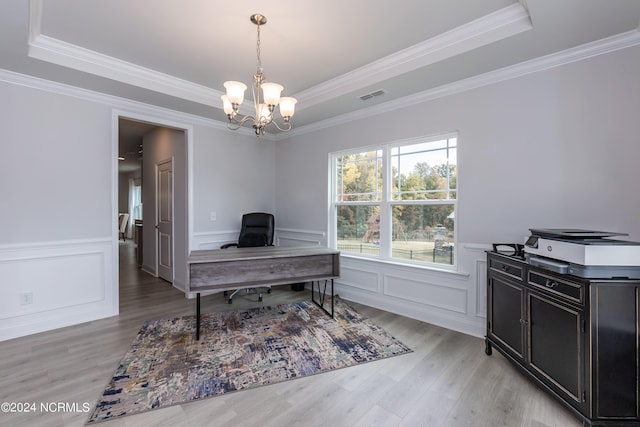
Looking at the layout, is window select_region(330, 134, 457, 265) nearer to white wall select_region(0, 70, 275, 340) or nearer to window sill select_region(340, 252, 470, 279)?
window sill select_region(340, 252, 470, 279)

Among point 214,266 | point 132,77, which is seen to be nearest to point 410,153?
point 214,266

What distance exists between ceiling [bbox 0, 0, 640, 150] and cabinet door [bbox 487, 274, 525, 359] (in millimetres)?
1867

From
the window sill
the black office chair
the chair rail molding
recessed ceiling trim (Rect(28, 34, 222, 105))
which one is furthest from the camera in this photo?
the black office chair

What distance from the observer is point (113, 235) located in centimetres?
333

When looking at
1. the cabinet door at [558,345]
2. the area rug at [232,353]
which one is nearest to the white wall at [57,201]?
the area rug at [232,353]

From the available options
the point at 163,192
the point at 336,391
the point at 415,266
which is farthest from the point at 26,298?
the point at 415,266

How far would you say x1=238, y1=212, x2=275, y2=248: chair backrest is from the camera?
161 inches

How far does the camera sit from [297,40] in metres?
2.47

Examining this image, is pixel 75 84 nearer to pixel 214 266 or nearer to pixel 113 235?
pixel 113 235

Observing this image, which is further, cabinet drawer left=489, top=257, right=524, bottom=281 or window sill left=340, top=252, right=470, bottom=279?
window sill left=340, top=252, right=470, bottom=279

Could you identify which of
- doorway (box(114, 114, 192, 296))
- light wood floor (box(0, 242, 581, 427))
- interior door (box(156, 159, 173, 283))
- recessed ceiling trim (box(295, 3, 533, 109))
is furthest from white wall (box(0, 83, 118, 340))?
recessed ceiling trim (box(295, 3, 533, 109))

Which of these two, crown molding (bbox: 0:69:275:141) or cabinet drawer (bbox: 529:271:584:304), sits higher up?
crown molding (bbox: 0:69:275:141)

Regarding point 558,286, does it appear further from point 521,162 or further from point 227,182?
point 227,182

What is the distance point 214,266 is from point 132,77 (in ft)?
6.93
